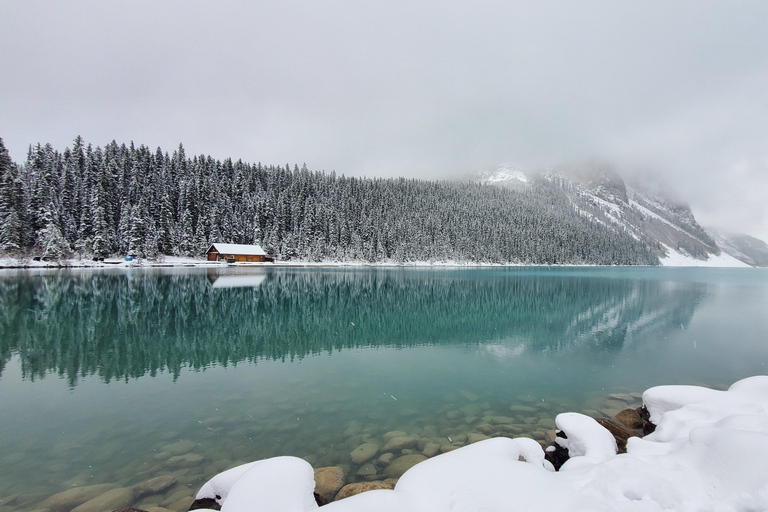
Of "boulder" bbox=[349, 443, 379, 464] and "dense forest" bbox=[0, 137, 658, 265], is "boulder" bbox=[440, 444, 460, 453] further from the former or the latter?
"dense forest" bbox=[0, 137, 658, 265]

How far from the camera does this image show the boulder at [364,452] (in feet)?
27.0

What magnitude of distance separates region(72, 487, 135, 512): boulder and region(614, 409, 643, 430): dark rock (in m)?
12.1

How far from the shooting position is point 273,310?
92.3 ft

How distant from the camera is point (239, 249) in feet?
286

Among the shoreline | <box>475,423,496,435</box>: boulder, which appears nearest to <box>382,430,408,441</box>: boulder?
<box>475,423,496,435</box>: boulder

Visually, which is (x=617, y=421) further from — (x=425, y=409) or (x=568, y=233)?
(x=568, y=233)

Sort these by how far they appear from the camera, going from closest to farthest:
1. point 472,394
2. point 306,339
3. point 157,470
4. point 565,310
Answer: point 157,470 < point 472,394 < point 306,339 < point 565,310

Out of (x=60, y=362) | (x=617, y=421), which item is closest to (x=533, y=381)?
(x=617, y=421)

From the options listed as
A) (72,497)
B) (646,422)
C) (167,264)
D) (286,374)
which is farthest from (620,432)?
(167,264)

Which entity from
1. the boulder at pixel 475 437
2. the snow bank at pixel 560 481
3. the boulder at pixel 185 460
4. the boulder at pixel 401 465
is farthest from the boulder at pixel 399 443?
the boulder at pixel 185 460

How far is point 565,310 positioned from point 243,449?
32.0 m

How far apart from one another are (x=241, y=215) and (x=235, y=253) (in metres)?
20.6

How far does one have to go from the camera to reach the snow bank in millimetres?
4461

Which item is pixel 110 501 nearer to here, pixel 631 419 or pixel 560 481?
pixel 560 481
